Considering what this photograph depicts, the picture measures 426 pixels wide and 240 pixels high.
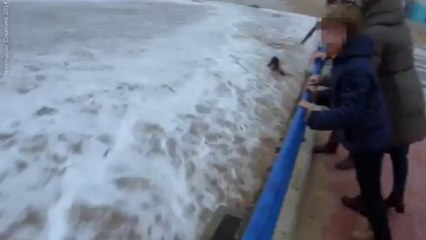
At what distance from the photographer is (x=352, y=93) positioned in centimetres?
159

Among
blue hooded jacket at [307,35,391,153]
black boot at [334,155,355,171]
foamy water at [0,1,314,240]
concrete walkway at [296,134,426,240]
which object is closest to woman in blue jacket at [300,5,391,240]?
blue hooded jacket at [307,35,391,153]

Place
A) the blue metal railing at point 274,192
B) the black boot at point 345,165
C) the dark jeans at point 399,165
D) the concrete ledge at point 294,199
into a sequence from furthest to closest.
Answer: the black boot at point 345,165, the dark jeans at point 399,165, the concrete ledge at point 294,199, the blue metal railing at point 274,192

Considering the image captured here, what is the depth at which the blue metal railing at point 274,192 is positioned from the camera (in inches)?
43.3

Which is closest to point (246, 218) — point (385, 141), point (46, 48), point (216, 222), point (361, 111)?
point (216, 222)

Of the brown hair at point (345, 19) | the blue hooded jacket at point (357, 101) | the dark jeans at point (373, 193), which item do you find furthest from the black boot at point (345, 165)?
the brown hair at point (345, 19)

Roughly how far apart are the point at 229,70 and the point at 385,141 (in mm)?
655

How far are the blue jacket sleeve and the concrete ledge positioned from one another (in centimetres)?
31

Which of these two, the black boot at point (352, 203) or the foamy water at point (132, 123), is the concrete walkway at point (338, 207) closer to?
the black boot at point (352, 203)

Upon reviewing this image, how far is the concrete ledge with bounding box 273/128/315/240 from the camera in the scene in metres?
1.72

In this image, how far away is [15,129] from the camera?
57.2 inches

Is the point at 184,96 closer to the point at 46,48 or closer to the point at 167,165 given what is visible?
the point at 167,165

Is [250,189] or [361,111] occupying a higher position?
[361,111]

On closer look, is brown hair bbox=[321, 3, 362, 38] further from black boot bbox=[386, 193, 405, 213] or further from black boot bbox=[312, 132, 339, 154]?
black boot bbox=[312, 132, 339, 154]

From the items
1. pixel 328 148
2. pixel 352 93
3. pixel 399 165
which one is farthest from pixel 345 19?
pixel 328 148
